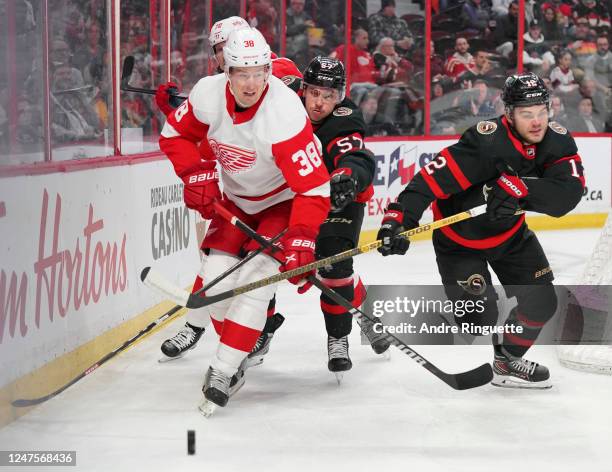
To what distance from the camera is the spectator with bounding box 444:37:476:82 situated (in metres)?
8.46

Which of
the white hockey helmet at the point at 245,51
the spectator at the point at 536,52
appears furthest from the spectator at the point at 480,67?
the white hockey helmet at the point at 245,51

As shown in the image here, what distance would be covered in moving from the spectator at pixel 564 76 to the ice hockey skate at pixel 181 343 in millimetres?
5883

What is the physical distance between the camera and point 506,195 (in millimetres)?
3195

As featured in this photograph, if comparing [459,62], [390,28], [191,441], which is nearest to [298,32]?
[390,28]

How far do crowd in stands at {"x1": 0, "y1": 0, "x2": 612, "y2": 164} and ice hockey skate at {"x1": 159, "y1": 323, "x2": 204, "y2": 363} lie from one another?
2.64 feet

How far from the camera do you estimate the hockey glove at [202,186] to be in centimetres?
324

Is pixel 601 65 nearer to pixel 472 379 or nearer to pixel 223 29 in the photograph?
pixel 223 29

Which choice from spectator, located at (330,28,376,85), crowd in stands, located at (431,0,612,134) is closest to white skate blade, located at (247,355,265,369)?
spectator, located at (330,28,376,85)

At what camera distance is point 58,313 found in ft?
11.1

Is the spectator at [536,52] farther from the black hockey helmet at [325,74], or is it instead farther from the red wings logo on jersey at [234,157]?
the red wings logo on jersey at [234,157]

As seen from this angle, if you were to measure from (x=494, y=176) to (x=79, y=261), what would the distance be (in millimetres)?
1395

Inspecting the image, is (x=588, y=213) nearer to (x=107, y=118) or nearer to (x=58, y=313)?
(x=107, y=118)

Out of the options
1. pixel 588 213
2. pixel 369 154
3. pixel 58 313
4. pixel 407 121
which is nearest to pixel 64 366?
pixel 58 313

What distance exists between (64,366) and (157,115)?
195 centimetres
